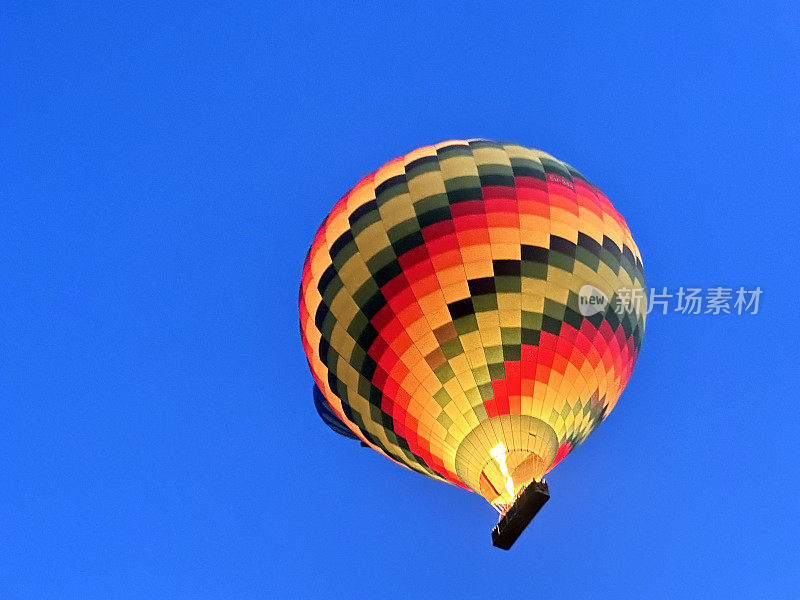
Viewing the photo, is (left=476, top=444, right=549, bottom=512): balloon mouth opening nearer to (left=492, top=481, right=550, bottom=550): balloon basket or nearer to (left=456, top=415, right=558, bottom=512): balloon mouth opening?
(left=456, top=415, right=558, bottom=512): balloon mouth opening

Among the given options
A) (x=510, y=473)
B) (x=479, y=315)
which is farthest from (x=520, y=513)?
(x=479, y=315)

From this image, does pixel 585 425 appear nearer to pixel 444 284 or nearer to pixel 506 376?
pixel 506 376

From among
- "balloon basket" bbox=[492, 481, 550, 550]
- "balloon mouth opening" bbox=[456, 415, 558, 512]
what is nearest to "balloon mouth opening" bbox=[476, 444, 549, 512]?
"balloon mouth opening" bbox=[456, 415, 558, 512]

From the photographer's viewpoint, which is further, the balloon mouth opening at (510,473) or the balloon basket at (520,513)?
the balloon mouth opening at (510,473)

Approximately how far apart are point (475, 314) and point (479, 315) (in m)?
0.05

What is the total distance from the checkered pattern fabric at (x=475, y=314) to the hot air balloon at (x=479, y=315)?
0.02m

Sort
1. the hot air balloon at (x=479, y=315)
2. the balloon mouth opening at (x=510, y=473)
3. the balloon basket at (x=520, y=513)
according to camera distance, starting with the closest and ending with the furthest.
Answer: the balloon basket at (x=520, y=513) → the balloon mouth opening at (x=510, y=473) → the hot air balloon at (x=479, y=315)

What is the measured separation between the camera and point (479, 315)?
8711mm

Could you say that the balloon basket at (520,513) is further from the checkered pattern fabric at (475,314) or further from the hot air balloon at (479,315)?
the checkered pattern fabric at (475,314)

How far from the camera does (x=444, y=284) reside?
350 inches

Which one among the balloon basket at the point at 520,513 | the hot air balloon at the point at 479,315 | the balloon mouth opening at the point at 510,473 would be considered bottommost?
the balloon basket at the point at 520,513

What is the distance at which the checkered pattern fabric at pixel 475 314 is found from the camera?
862 cm

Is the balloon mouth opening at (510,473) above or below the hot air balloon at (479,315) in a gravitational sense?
below

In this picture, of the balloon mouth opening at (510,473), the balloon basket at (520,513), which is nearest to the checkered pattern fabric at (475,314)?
the balloon mouth opening at (510,473)
